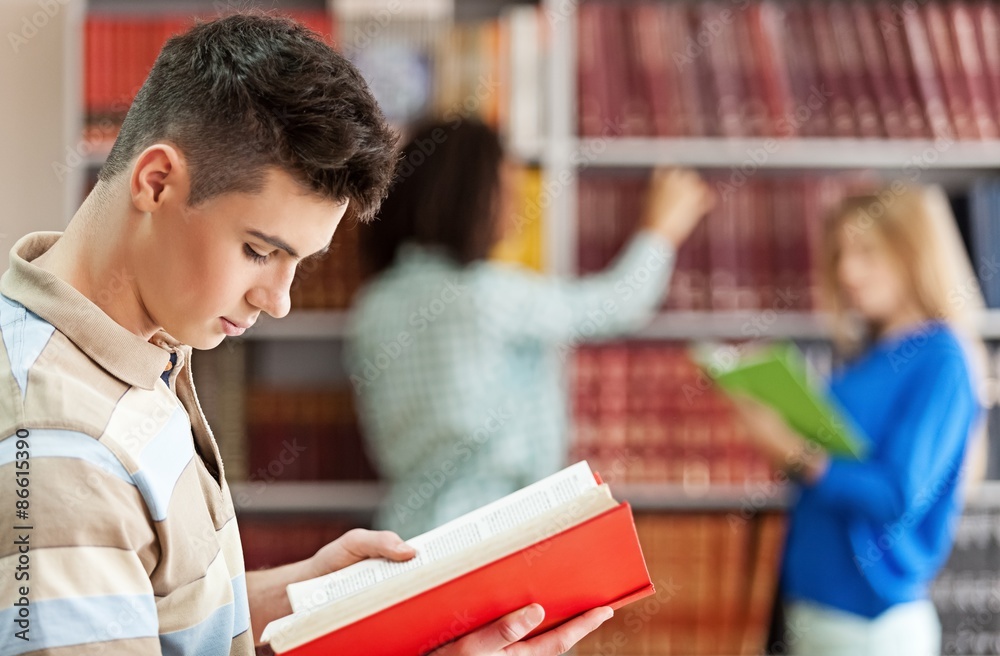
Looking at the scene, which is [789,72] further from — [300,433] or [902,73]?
[300,433]

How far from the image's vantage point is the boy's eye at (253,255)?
2.72ft

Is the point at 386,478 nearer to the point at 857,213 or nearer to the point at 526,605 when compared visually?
the point at 857,213

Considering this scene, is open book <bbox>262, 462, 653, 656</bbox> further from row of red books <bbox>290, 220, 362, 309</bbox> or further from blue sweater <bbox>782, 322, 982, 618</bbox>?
A: row of red books <bbox>290, 220, 362, 309</bbox>

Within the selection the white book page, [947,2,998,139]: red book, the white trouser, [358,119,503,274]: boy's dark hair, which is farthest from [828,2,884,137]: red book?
the white book page

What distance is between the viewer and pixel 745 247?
95.0 inches

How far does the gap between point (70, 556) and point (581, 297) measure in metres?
1.68

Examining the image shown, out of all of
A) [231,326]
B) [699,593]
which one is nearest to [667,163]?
[699,593]

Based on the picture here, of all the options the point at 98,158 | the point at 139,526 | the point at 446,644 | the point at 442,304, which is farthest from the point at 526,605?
the point at 98,158

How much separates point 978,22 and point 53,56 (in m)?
2.29

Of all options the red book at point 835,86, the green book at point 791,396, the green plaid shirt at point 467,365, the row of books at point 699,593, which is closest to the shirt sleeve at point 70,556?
the green book at point 791,396

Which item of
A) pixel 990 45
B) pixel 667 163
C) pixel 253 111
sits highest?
pixel 990 45

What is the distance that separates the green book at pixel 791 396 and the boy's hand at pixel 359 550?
979 mm

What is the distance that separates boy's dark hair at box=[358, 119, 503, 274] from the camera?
220 cm

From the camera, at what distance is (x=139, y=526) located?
0.71 meters
